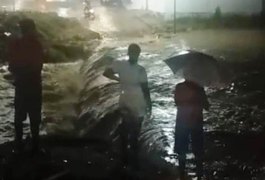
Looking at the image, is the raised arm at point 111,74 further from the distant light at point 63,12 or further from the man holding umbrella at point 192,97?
the distant light at point 63,12

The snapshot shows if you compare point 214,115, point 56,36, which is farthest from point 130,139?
point 56,36

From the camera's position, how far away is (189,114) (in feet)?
18.6

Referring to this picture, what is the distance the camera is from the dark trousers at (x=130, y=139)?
6273 mm

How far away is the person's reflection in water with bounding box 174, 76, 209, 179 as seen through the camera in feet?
18.3

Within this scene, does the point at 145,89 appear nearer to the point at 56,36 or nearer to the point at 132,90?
the point at 132,90

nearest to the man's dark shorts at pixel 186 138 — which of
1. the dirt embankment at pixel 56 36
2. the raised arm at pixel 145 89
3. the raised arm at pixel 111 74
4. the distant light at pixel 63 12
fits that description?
the raised arm at pixel 145 89

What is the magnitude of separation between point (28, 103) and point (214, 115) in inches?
145

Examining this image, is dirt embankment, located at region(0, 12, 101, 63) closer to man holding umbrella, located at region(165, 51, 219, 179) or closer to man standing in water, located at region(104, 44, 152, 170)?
man standing in water, located at region(104, 44, 152, 170)

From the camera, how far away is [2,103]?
10273 mm

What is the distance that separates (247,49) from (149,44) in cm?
321

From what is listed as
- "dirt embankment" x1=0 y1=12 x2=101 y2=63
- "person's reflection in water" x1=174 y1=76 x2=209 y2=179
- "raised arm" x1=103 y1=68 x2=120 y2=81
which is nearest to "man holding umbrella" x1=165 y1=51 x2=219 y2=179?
"person's reflection in water" x1=174 y1=76 x2=209 y2=179

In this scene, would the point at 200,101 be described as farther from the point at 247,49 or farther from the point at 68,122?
the point at 247,49

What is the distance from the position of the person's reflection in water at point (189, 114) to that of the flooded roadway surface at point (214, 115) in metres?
0.53

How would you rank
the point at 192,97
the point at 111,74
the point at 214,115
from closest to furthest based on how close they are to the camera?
1. the point at 192,97
2. the point at 111,74
3. the point at 214,115
